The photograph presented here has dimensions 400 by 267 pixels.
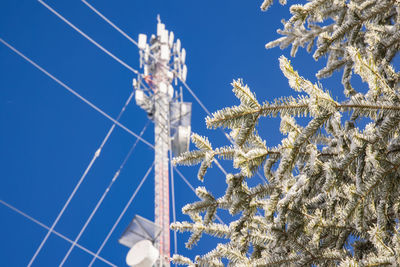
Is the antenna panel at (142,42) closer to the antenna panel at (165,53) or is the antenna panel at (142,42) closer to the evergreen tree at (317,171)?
the antenna panel at (165,53)

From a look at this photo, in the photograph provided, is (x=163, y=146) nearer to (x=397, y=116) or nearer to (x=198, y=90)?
(x=397, y=116)

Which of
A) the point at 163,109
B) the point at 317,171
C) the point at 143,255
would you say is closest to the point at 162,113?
the point at 163,109

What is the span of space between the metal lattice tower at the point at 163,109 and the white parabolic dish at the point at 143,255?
1.01 feet

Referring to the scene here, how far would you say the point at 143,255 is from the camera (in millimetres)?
7809

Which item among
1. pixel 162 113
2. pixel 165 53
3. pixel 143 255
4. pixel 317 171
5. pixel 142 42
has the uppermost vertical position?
pixel 142 42

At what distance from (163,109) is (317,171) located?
7631 millimetres

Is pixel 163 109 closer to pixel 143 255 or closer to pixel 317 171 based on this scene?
pixel 143 255

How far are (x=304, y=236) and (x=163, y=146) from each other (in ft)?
22.3

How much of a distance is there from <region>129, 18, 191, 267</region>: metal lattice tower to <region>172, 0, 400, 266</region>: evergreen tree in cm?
521

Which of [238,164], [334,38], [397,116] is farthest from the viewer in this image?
[334,38]

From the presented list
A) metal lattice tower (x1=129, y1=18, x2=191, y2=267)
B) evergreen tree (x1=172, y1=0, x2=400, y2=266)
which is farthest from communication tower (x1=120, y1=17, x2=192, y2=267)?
evergreen tree (x1=172, y1=0, x2=400, y2=266)

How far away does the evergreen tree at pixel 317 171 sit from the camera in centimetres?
248

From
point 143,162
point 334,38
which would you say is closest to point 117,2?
point 143,162

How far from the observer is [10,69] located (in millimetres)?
49344
